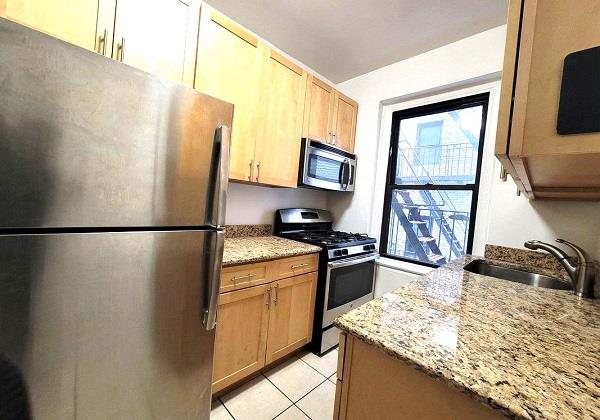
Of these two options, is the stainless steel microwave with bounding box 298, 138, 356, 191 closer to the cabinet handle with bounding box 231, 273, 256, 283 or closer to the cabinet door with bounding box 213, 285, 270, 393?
the cabinet handle with bounding box 231, 273, 256, 283

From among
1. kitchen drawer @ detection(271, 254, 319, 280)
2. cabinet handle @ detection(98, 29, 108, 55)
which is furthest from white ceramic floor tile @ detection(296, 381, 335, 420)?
cabinet handle @ detection(98, 29, 108, 55)

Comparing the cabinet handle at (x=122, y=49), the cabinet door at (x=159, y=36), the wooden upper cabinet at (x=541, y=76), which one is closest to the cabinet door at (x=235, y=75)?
the cabinet door at (x=159, y=36)

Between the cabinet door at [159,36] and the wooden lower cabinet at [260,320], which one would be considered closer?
the cabinet door at [159,36]

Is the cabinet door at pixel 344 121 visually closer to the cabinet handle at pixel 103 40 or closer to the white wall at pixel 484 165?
the white wall at pixel 484 165

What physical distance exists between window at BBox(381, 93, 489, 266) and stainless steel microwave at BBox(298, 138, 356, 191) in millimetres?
456

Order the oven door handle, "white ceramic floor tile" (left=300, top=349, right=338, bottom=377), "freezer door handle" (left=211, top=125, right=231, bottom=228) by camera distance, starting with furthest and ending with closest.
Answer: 1. the oven door handle
2. "white ceramic floor tile" (left=300, top=349, right=338, bottom=377)
3. "freezer door handle" (left=211, top=125, right=231, bottom=228)

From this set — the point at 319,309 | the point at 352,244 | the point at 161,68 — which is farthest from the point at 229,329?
the point at 161,68

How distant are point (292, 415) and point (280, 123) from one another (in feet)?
6.49

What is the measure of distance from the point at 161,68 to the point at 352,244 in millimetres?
1839

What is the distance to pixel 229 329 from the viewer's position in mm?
1493

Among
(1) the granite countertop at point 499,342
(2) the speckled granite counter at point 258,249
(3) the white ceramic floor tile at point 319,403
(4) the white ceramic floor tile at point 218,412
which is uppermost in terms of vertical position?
(1) the granite countertop at point 499,342

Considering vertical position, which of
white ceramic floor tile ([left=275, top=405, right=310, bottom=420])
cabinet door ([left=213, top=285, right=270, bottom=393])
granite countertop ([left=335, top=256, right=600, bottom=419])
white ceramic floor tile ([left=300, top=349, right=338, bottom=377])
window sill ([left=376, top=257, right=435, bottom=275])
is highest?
granite countertop ([left=335, top=256, right=600, bottom=419])

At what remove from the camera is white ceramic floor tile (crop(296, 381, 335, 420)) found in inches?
57.7

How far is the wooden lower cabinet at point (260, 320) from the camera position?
147cm
